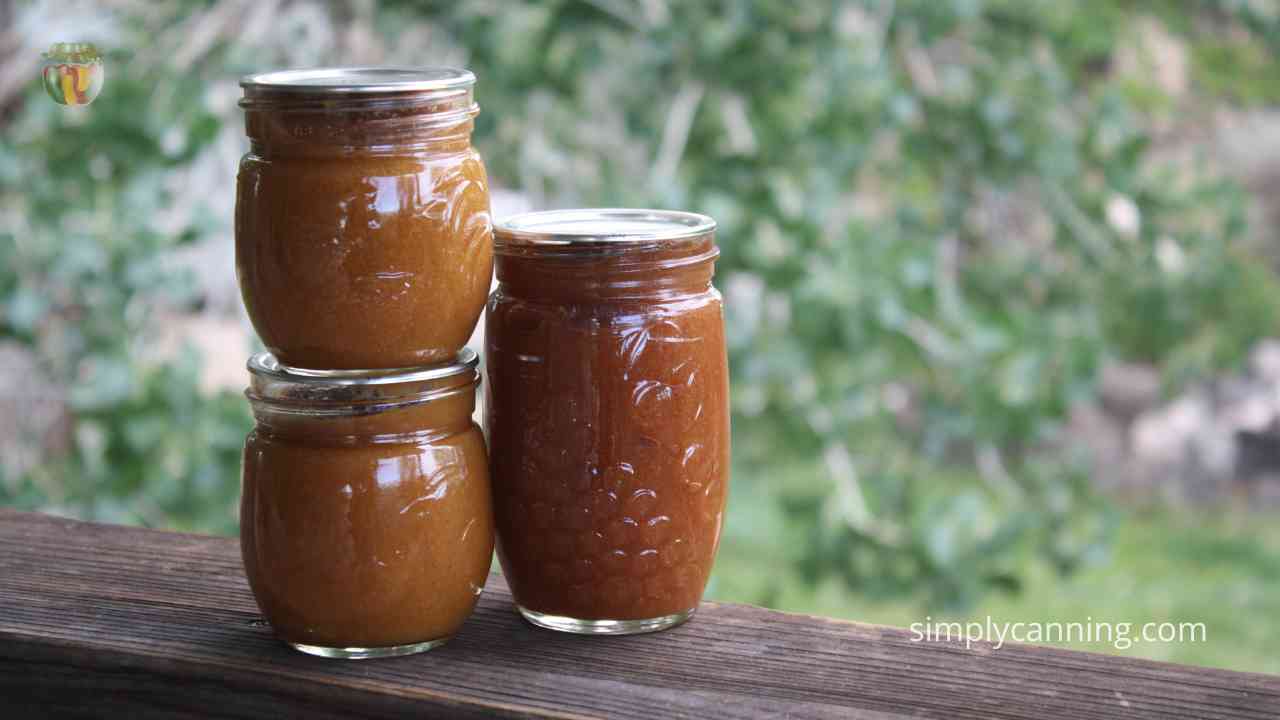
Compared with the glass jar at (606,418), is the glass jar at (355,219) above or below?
above

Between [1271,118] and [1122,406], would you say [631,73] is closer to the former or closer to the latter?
[1122,406]

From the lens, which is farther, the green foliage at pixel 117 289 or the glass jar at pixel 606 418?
the green foliage at pixel 117 289

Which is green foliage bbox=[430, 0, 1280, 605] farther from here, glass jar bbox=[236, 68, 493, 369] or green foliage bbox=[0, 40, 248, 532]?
glass jar bbox=[236, 68, 493, 369]

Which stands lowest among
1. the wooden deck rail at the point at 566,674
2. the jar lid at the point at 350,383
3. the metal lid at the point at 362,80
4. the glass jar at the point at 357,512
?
the wooden deck rail at the point at 566,674

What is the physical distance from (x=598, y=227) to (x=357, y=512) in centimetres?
22

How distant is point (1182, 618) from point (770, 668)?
2149 mm

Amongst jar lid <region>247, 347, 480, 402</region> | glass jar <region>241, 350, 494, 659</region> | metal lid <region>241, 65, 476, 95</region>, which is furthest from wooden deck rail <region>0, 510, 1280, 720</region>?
metal lid <region>241, 65, 476, 95</region>

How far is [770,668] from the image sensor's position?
2.44 feet

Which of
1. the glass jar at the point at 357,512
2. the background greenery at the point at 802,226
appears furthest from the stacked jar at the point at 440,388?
the background greenery at the point at 802,226

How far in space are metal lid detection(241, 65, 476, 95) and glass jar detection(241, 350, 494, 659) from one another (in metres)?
0.15

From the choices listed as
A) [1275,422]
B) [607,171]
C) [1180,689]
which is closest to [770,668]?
[1180,689]

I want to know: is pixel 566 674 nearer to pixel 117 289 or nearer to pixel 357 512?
pixel 357 512

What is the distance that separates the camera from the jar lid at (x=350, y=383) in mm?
753

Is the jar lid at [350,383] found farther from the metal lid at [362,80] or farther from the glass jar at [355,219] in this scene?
the metal lid at [362,80]
